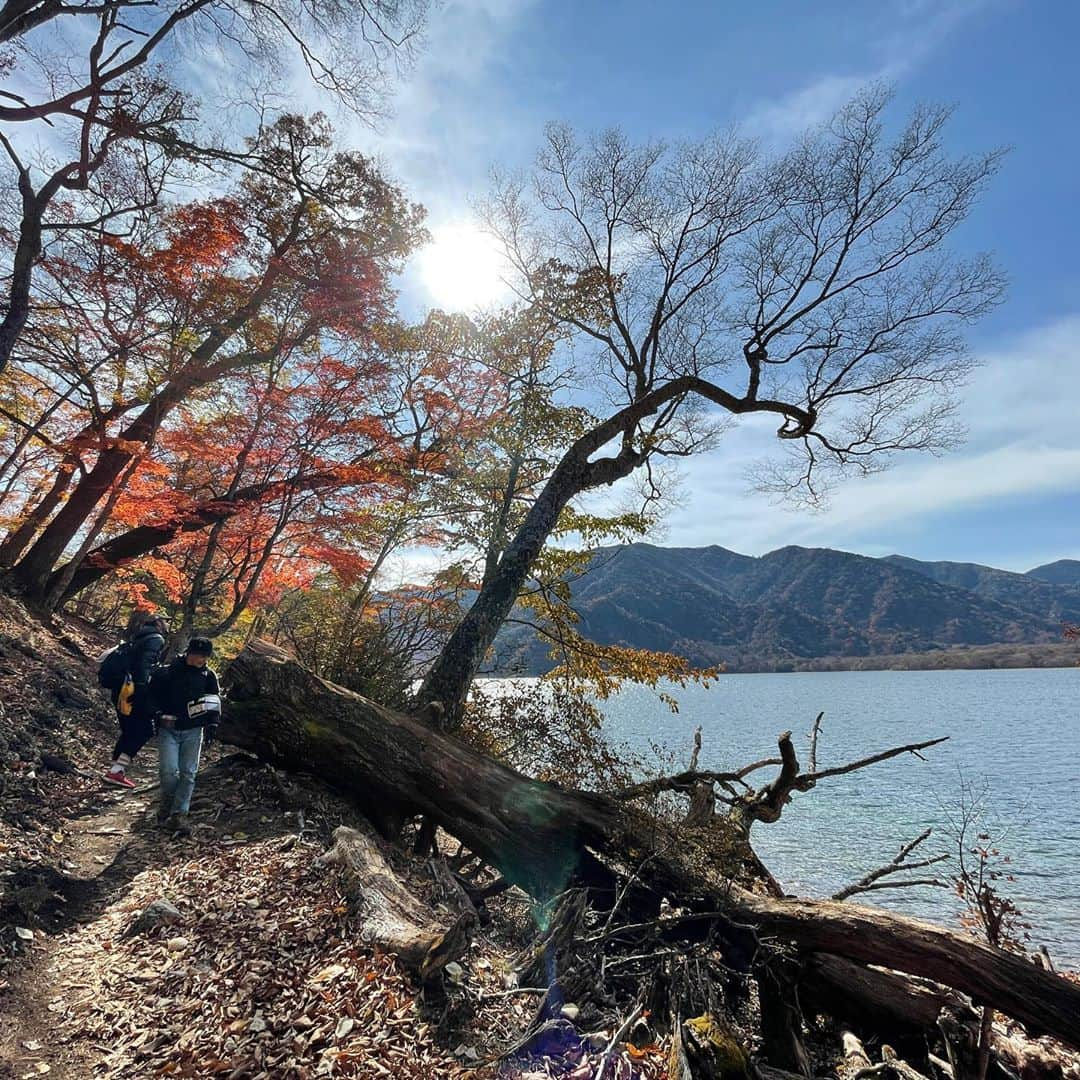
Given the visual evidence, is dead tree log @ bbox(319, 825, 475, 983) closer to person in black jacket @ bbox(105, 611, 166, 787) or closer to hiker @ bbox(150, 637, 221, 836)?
hiker @ bbox(150, 637, 221, 836)

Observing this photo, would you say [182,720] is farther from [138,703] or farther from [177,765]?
[138,703]

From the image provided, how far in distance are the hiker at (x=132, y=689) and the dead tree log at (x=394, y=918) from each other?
3.56 m

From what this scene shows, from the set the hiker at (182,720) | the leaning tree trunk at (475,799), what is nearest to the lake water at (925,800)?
the leaning tree trunk at (475,799)

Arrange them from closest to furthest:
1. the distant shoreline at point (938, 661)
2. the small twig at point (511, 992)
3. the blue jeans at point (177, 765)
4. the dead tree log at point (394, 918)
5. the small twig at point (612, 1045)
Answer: the small twig at point (612, 1045) → the dead tree log at point (394, 918) → the small twig at point (511, 992) → the blue jeans at point (177, 765) → the distant shoreline at point (938, 661)

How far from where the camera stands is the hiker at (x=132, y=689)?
7.22 metres

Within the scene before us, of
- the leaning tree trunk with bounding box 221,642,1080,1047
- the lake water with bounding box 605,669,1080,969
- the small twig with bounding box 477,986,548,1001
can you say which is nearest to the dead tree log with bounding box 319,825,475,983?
the small twig with bounding box 477,986,548,1001

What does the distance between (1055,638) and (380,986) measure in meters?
262

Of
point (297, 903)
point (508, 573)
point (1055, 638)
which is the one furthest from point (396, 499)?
point (1055, 638)

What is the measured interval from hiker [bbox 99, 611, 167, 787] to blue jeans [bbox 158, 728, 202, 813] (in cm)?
62

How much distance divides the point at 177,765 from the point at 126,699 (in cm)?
152

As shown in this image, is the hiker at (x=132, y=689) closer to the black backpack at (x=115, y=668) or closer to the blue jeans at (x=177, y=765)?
the black backpack at (x=115, y=668)

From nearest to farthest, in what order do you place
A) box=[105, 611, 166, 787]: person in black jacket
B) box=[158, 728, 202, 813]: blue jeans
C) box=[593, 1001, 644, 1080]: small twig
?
box=[593, 1001, 644, 1080]: small twig
box=[158, 728, 202, 813]: blue jeans
box=[105, 611, 166, 787]: person in black jacket

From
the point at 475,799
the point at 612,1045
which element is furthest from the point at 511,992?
the point at 475,799

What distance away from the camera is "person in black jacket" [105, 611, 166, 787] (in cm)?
718
